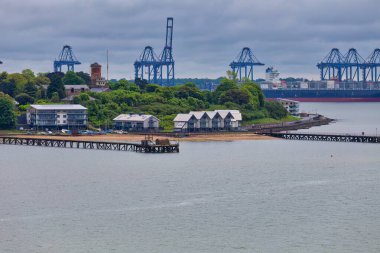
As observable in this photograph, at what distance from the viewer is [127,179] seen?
55219 millimetres

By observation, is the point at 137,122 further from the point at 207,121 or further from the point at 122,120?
the point at 207,121

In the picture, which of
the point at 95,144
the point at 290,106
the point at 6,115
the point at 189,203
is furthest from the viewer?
the point at 290,106

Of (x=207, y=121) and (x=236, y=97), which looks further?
(x=236, y=97)

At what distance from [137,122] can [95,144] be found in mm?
14616

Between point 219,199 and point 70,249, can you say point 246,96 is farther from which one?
point 70,249

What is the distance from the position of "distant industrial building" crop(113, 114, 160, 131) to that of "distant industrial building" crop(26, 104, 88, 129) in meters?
3.47

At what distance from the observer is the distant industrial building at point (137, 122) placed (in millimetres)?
94250

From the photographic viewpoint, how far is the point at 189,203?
45.9m

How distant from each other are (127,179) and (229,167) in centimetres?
924

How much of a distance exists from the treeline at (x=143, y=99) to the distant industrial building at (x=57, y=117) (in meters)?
2.09

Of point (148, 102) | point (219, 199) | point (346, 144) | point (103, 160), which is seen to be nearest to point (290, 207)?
point (219, 199)

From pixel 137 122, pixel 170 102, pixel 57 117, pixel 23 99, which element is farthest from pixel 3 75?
pixel 137 122

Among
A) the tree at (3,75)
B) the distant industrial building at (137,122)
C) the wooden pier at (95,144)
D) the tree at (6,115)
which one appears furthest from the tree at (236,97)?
the wooden pier at (95,144)

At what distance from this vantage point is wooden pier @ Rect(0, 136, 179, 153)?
238 feet
